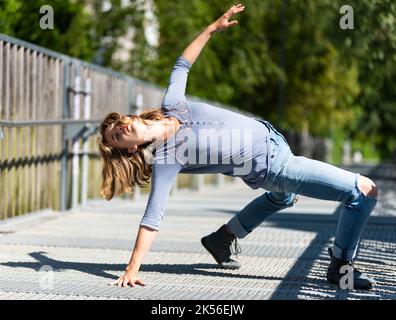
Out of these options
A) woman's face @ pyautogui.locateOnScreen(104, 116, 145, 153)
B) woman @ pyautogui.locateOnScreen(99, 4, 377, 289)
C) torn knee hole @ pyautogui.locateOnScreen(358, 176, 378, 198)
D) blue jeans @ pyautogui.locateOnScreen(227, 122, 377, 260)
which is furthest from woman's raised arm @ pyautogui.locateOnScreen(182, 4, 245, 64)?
torn knee hole @ pyautogui.locateOnScreen(358, 176, 378, 198)

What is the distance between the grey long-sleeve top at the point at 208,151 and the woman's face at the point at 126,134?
14 cm

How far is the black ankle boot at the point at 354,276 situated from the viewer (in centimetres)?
529

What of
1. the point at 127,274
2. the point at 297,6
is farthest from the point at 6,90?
the point at 297,6

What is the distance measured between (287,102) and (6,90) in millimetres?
29667

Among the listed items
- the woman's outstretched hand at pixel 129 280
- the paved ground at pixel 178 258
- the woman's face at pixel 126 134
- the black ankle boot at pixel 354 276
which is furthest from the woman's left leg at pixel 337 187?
the woman's outstretched hand at pixel 129 280

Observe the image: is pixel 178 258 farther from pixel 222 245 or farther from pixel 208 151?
pixel 208 151

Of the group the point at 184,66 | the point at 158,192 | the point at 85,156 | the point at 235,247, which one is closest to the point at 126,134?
the point at 158,192

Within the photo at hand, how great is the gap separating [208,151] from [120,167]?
57 centimetres

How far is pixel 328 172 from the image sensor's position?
5.18 meters

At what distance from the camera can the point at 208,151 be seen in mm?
5164

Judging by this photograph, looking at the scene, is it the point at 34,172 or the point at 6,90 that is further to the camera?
the point at 34,172

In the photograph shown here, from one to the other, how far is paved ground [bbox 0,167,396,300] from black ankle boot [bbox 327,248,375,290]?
0.07 metres

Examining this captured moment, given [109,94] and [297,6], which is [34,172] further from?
[297,6]

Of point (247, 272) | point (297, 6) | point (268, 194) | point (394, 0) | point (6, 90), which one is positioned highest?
point (297, 6)
